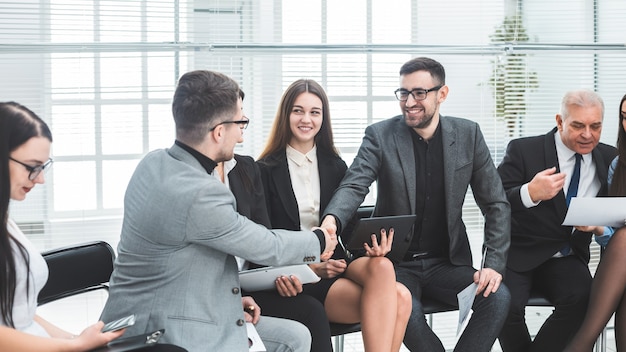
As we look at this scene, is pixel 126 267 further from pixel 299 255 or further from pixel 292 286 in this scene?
pixel 292 286

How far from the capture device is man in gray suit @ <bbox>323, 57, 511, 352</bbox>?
319 cm

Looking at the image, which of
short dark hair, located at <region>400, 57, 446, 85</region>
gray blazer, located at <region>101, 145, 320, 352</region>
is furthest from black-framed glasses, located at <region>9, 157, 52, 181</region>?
short dark hair, located at <region>400, 57, 446, 85</region>

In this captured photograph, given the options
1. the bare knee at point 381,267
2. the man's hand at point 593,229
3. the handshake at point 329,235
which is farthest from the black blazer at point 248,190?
the man's hand at point 593,229

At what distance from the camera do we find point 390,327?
279 centimetres

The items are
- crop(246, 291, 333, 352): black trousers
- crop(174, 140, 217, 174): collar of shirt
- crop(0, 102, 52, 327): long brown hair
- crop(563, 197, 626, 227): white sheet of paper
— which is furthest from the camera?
crop(563, 197, 626, 227): white sheet of paper

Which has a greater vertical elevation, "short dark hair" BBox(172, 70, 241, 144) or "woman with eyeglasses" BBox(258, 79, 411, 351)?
"short dark hair" BBox(172, 70, 241, 144)

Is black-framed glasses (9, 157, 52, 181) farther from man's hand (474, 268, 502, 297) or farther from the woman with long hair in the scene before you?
the woman with long hair

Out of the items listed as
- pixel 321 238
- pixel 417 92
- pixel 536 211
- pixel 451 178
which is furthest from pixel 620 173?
pixel 321 238

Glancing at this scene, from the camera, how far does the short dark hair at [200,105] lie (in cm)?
228

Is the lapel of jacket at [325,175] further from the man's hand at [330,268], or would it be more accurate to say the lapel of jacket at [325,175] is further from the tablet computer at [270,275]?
the tablet computer at [270,275]

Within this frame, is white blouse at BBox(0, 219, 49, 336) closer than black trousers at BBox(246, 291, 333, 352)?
Yes

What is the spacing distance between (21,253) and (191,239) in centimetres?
47

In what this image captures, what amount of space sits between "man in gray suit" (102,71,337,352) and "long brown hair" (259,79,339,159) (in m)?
0.95

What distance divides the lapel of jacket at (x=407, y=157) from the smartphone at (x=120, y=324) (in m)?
1.53
